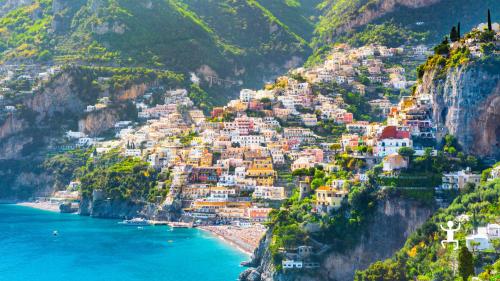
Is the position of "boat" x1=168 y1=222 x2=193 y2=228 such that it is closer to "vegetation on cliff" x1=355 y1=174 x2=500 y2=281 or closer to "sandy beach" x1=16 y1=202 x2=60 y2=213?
"sandy beach" x1=16 y1=202 x2=60 y2=213

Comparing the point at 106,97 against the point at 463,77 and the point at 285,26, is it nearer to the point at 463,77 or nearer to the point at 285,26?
the point at 285,26

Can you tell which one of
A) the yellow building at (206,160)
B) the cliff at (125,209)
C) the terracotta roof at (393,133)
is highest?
the terracotta roof at (393,133)

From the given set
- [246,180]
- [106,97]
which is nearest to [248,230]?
[246,180]

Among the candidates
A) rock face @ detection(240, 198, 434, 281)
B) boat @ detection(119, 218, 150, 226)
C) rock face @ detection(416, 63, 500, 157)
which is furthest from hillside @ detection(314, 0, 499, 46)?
rock face @ detection(240, 198, 434, 281)

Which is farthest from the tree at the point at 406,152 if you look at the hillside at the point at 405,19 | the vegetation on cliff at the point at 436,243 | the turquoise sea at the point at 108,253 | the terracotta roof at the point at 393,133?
the hillside at the point at 405,19

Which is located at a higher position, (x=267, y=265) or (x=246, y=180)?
(x=246, y=180)

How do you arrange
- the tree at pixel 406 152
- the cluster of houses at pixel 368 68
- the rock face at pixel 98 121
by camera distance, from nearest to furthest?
the tree at pixel 406 152
the cluster of houses at pixel 368 68
the rock face at pixel 98 121

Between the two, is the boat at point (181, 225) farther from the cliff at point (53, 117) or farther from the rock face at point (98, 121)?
the rock face at point (98, 121)
